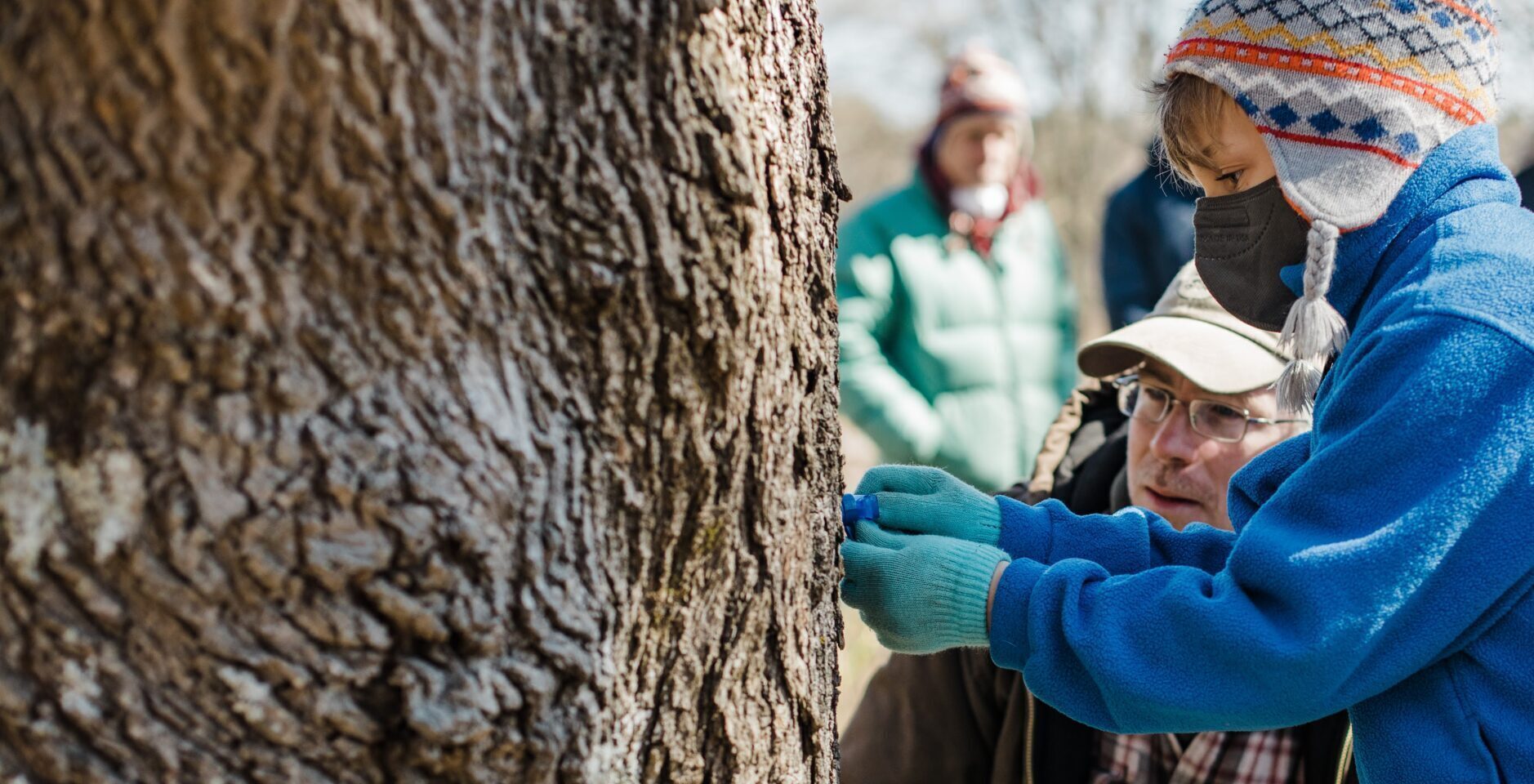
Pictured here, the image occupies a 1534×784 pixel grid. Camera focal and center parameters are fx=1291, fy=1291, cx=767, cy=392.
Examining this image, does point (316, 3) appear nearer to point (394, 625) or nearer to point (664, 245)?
point (664, 245)

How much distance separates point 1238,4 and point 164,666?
136 centimetres

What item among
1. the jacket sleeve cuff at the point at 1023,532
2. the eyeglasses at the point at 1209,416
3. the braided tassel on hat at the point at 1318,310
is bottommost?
the jacket sleeve cuff at the point at 1023,532

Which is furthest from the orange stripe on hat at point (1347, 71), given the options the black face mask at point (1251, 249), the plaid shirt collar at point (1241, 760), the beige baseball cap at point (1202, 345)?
the plaid shirt collar at point (1241, 760)

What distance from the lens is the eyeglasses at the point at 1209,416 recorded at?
2.47 meters

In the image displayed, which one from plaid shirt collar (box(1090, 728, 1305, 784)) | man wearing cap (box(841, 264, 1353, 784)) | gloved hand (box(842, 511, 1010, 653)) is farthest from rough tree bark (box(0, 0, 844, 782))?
plaid shirt collar (box(1090, 728, 1305, 784))

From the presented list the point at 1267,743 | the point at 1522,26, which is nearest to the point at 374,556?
the point at 1267,743

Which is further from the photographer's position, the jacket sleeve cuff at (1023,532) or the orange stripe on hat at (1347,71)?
the jacket sleeve cuff at (1023,532)

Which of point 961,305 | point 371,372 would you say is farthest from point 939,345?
point 371,372

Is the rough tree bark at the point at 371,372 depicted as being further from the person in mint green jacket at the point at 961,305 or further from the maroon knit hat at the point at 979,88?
the maroon knit hat at the point at 979,88

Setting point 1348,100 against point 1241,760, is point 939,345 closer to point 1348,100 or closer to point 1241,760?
point 1241,760

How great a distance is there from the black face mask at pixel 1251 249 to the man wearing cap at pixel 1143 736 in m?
0.72

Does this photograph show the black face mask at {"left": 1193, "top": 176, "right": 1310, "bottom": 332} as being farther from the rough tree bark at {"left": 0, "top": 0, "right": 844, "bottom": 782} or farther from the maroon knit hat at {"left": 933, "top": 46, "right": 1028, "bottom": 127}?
the maroon knit hat at {"left": 933, "top": 46, "right": 1028, "bottom": 127}

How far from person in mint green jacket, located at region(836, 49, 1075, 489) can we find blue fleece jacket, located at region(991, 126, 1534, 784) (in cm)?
240

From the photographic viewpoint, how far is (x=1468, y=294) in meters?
1.31
